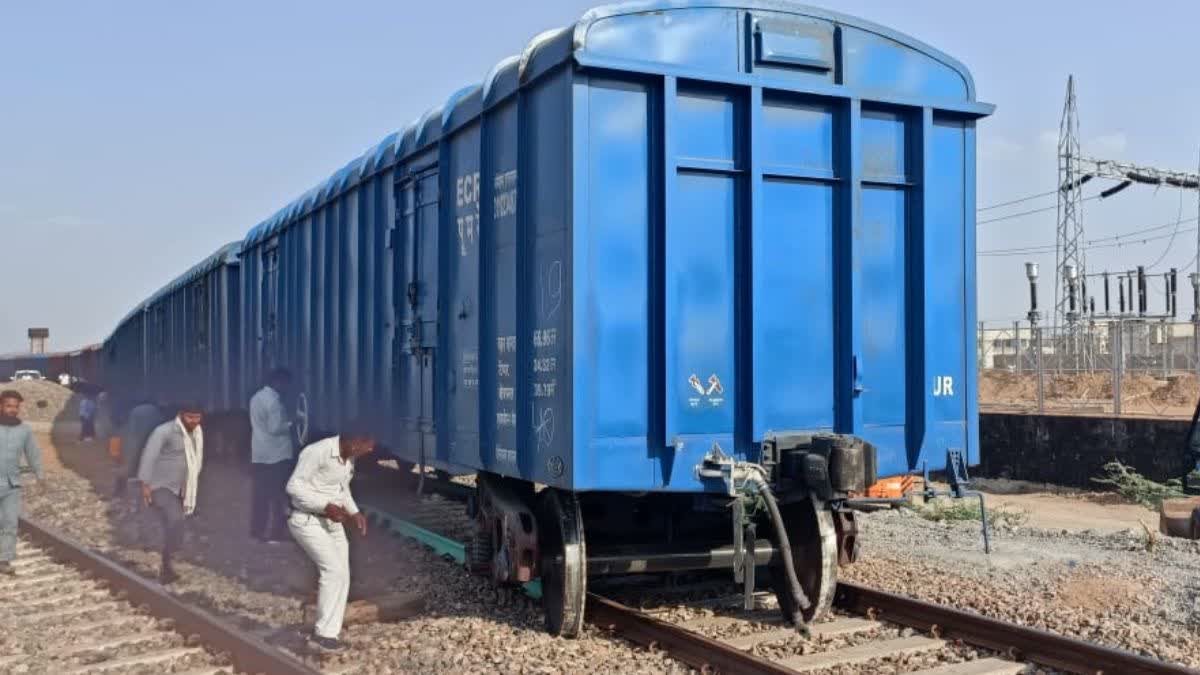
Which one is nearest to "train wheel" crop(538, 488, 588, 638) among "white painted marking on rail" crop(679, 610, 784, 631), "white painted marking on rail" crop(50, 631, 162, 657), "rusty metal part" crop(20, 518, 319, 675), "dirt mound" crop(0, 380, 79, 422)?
"white painted marking on rail" crop(679, 610, 784, 631)

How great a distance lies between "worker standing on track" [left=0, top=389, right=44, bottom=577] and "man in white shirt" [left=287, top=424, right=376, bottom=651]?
4.65 metres

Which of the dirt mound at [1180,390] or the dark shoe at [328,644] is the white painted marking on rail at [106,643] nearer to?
the dark shoe at [328,644]

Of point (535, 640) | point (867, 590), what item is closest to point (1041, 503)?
point (867, 590)

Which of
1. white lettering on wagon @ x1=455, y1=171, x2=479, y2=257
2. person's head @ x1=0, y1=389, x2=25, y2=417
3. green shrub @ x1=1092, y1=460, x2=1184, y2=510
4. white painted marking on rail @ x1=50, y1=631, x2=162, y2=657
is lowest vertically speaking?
green shrub @ x1=1092, y1=460, x2=1184, y2=510

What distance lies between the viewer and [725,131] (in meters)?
6.79

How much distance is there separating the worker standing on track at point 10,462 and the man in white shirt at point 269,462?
2.08 m

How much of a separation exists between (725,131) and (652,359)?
1488mm

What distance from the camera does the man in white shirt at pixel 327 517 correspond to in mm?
6867

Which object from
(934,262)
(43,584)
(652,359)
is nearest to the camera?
(652,359)

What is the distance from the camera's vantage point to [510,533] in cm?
716

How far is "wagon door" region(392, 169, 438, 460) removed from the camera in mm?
8711

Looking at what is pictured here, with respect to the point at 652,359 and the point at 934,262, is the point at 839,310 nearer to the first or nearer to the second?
the point at 934,262

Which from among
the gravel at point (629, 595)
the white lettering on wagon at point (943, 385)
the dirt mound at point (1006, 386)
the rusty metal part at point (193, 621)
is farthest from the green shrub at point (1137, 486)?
the rusty metal part at point (193, 621)

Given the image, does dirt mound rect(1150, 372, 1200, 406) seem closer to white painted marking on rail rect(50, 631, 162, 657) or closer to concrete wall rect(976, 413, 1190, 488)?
concrete wall rect(976, 413, 1190, 488)
